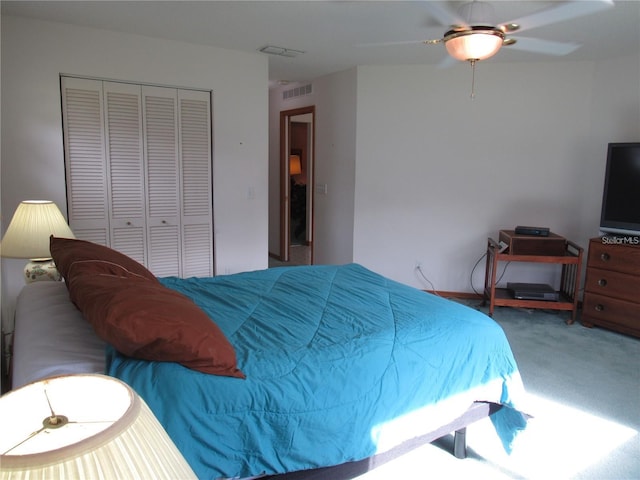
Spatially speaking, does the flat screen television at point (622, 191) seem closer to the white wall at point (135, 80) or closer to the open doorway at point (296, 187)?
the white wall at point (135, 80)

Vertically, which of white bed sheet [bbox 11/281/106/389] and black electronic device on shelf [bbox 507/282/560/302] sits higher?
white bed sheet [bbox 11/281/106/389]

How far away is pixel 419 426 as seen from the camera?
1.76 m

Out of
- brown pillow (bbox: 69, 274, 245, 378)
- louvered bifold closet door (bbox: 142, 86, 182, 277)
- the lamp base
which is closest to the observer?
brown pillow (bbox: 69, 274, 245, 378)

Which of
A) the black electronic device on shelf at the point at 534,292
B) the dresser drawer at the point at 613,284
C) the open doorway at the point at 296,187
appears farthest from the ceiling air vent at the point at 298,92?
the dresser drawer at the point at 613,284

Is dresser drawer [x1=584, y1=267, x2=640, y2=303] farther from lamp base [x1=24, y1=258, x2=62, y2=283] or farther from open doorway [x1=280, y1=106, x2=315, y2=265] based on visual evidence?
lamp base [x1=24, y1=258, x2=62, y2=283]

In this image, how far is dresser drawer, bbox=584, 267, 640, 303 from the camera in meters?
3.54

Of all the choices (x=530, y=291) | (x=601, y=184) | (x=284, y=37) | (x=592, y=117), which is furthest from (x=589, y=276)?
(x=284, y=37)

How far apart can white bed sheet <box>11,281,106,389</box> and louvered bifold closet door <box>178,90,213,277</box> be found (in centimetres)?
209

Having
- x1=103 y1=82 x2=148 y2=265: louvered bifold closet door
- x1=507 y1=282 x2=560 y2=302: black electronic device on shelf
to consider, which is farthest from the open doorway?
x1=507 y1=282 x2=560 y2=302: black electronic device on shelf

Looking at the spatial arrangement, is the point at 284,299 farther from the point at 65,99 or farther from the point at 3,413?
the point at 65,99

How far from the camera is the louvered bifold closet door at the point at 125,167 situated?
364 cm

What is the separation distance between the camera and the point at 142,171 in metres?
3.80

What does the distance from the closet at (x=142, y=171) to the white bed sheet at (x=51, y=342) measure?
1796mm

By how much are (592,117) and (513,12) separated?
6.38 ft
